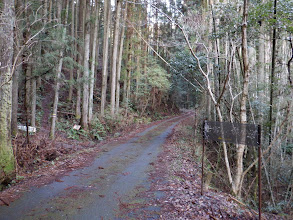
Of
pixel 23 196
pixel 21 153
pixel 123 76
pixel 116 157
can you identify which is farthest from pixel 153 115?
pixel 23 196

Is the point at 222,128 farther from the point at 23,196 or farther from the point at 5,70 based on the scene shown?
the point at 5,70

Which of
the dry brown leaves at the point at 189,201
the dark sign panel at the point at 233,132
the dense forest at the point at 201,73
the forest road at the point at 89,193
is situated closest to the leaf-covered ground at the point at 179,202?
the dry brown leaves at the point at 189,201

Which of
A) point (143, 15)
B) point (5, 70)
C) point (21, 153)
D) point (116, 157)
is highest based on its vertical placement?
point (143, 15)

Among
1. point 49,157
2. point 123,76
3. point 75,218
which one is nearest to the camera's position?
point 75,218

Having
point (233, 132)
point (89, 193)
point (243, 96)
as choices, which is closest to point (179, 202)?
point (233, 132)

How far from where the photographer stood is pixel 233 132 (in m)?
4.39

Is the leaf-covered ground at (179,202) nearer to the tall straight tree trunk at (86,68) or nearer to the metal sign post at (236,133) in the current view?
the metal sign post at (236,133)

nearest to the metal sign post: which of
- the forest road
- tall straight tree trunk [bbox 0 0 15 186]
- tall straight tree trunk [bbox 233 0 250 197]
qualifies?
tall straight tree trunk [bbox 233 0 250 197]

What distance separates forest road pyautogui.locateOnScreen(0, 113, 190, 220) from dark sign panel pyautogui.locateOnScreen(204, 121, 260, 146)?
2.28 m

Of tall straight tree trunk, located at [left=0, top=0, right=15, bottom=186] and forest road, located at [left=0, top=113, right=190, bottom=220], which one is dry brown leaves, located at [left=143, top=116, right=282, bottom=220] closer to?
forest road, located at [left=0, top=113, right=190, bottom=220]

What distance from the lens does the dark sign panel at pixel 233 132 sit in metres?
4.13

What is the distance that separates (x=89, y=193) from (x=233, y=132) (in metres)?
3.61

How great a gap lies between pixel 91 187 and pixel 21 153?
117 inches

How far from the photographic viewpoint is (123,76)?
21016 mm
